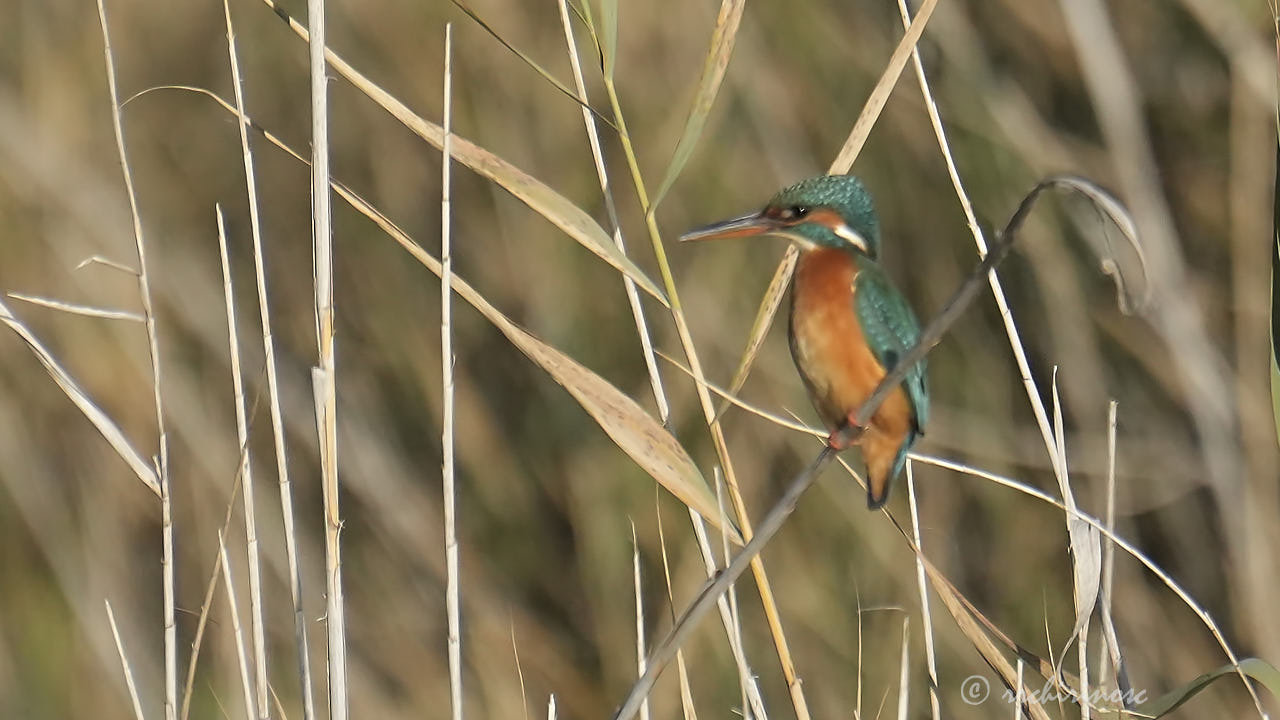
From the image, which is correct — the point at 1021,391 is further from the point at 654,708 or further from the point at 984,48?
the point at 654,708

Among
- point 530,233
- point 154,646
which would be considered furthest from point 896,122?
point 154,646

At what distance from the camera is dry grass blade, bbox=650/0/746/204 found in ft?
4.30

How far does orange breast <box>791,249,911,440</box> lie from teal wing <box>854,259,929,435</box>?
10 mm

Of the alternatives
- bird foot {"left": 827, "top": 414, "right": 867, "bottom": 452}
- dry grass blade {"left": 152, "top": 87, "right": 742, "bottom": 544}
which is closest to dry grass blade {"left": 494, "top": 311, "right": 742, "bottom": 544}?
dry grass blade {"left": 152, "top": 87, "right": 742, "bottom": 544}

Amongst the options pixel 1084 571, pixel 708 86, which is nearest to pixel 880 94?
pixel 708 86

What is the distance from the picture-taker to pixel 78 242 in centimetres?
335

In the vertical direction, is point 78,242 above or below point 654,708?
above

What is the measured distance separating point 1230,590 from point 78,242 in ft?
9.73

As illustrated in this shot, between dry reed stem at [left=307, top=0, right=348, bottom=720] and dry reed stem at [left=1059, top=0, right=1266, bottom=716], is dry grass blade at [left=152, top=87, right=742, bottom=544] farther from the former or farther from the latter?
dry reed stem at [left=1059, top=0, right=1266, bottom=716]

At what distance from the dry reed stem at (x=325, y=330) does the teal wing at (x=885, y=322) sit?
754 mm

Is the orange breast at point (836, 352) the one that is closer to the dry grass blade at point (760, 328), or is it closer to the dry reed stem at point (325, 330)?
the dry grass blade at point (760, 328)

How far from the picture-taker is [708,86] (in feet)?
4.39

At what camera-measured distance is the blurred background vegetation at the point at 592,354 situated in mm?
3098

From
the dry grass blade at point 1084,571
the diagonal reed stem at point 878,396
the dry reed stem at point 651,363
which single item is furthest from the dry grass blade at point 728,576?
the dry grass blade at point 1084,571
